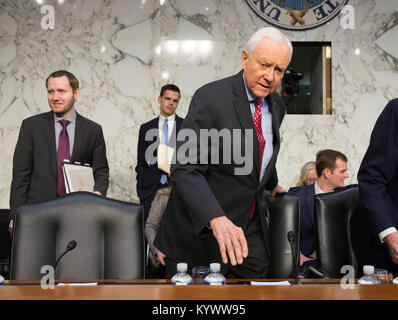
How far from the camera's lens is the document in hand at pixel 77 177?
8.55 ft

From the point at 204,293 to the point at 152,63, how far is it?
4.41 m

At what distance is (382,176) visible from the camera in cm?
172

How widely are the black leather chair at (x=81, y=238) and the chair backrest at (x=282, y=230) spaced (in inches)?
24.5

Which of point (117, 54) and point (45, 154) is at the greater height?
point (117, 54)

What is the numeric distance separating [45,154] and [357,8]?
3784mm

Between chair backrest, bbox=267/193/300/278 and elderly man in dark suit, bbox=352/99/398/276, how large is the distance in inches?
16.5

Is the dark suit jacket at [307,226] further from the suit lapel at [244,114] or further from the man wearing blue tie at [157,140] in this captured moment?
the man wearing blue tie at [157,140]

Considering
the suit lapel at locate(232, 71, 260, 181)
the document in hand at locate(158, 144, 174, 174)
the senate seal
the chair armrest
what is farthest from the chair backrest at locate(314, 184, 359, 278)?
the senate seal

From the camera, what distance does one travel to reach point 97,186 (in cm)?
284

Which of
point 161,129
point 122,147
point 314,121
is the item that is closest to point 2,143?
point 122,147

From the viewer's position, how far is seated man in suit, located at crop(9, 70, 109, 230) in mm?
2738

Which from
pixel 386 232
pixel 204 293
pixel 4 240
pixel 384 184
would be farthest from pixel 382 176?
pixel 4 240
